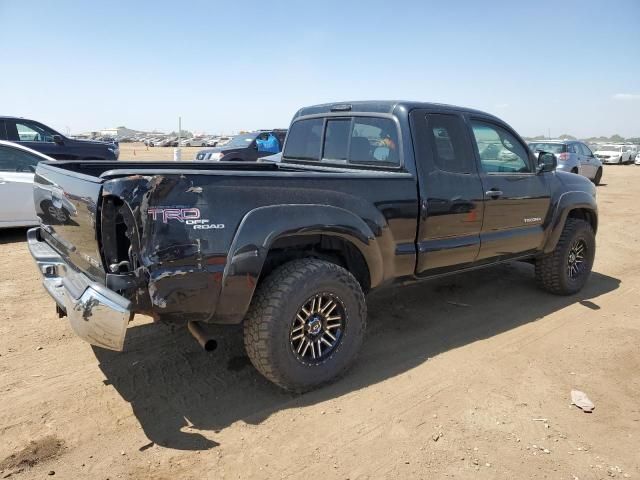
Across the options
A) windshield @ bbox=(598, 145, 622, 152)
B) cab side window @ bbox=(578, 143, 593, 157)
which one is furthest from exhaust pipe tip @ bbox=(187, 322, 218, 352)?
windshield @ bbox=(598, 145, 622, 152)

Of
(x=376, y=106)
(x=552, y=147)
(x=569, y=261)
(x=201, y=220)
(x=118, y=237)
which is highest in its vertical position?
(x=376, y=106)

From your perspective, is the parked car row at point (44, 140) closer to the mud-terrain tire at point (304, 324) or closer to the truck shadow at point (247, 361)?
the truck shadow at point (247, 361)

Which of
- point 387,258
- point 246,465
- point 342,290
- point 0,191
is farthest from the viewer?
point 0,191

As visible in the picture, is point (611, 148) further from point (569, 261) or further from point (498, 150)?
point (498, 150)

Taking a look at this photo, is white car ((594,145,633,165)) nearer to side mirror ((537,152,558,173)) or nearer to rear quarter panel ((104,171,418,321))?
side mirror ((537,152,558,173))

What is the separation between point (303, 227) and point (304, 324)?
2.16ft

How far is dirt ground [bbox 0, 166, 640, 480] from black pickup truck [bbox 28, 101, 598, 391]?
40 cm

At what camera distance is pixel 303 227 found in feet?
10.2

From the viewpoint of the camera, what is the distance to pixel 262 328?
120 inches

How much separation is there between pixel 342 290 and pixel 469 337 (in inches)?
62.9

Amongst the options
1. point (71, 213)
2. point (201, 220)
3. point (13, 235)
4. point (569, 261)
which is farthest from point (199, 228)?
point (13, 235)

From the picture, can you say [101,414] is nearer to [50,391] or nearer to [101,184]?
[50,391]

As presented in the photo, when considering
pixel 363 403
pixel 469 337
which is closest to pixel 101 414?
pixel 363 403

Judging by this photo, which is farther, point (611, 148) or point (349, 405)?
point (611, 148)
